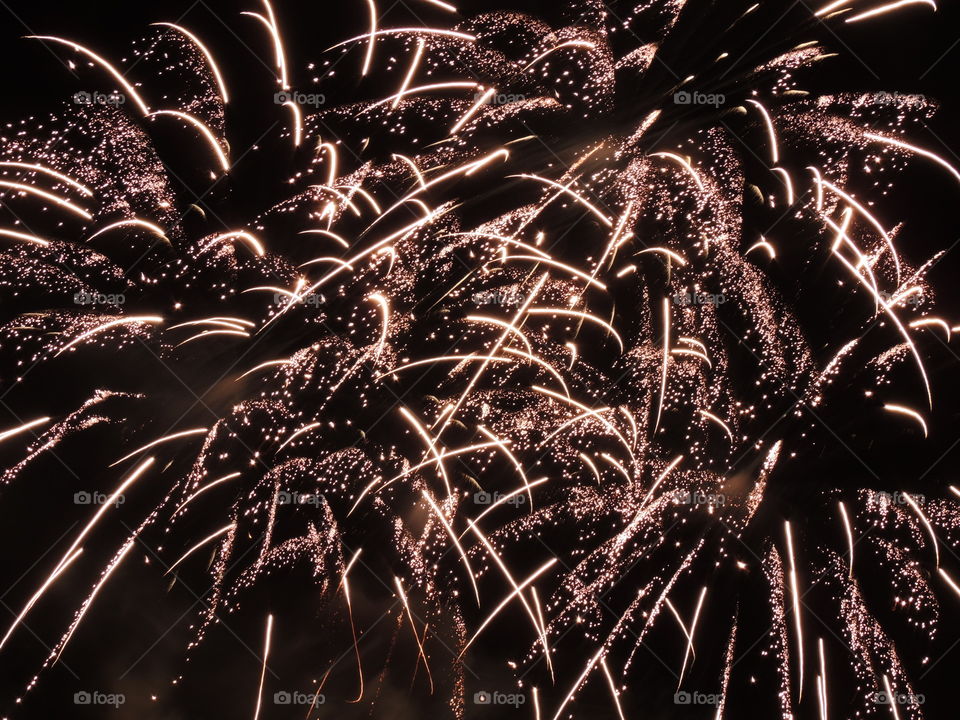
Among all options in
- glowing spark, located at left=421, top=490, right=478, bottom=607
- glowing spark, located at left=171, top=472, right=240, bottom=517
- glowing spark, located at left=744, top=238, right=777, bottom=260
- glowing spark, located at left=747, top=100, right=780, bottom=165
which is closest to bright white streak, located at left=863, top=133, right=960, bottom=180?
glowing spark, located at left=747, top=100, right=780, bottom=165

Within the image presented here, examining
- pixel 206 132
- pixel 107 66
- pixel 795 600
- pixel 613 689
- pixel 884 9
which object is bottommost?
pixel 613 689

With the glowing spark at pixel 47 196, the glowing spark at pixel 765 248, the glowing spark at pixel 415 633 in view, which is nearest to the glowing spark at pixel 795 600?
the glowing spark at pixel 765 248

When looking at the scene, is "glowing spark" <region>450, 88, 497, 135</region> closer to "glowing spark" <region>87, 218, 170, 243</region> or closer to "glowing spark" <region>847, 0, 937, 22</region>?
"glowing spark" <region>87, 218, 170, 243</region>

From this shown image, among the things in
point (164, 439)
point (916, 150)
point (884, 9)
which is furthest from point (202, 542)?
point (884, 9)

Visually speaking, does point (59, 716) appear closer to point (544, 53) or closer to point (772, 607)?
point (772, 607)

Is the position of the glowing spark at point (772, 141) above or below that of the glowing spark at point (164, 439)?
above

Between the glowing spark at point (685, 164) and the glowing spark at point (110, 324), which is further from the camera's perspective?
the glowing spark at point (685, 164)

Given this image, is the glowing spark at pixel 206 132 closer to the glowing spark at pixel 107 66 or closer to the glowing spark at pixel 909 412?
the glowing spark at pixel 107 66

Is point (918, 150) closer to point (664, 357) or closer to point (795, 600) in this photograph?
point (664, 357)

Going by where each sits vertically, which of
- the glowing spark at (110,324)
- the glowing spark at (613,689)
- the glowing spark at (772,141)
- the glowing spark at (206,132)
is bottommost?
the glowing spark at (613,689)
